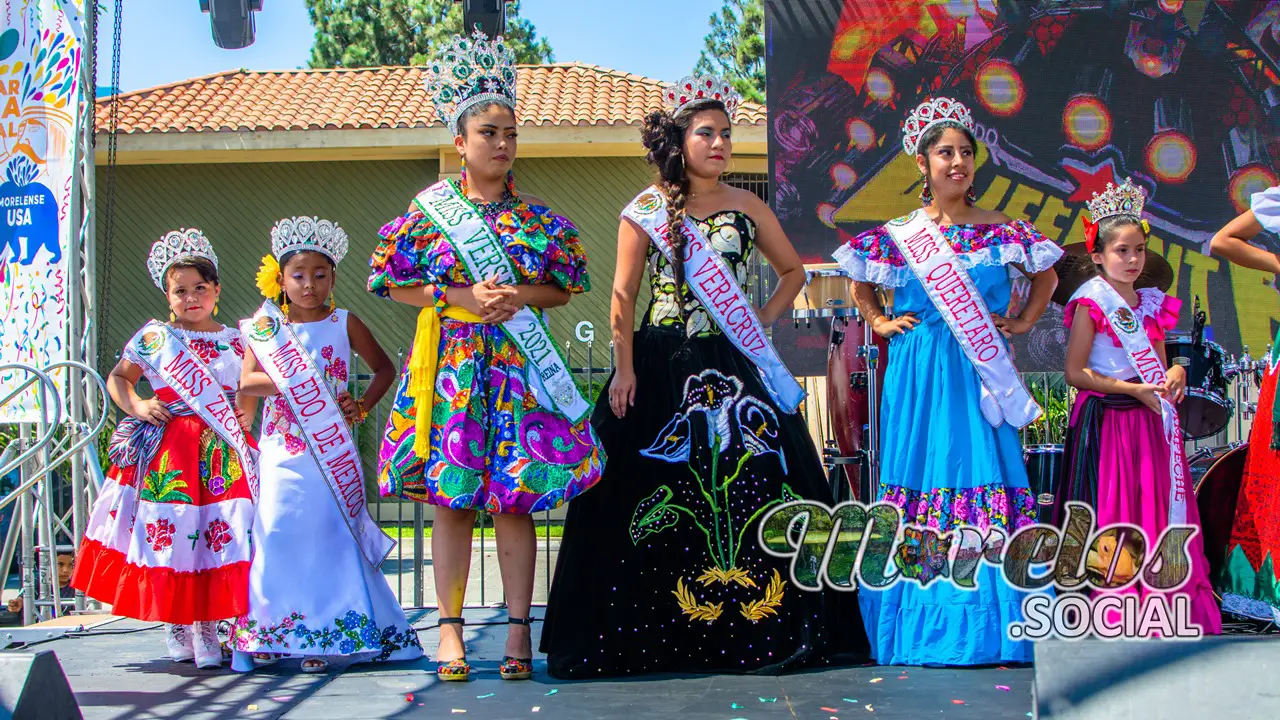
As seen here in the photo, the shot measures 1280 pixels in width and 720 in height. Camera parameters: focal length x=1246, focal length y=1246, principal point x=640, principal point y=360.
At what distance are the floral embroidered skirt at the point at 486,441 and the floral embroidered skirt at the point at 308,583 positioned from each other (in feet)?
1.39

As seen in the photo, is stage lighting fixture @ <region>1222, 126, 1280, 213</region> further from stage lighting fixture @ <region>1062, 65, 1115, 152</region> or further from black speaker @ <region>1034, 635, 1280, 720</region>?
black speaker @ <region>1034, 635, 1280, 720</region>

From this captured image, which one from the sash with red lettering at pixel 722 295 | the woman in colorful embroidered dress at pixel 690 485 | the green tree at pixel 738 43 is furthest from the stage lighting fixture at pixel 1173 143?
the green tree at pixel 738 43

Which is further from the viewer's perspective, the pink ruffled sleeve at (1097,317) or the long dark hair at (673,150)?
the pink ruffled sleeve at (1097,317)

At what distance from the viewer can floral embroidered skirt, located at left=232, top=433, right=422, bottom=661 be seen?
12.2ft

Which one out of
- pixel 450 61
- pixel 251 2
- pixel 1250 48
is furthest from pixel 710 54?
pixel 450 61

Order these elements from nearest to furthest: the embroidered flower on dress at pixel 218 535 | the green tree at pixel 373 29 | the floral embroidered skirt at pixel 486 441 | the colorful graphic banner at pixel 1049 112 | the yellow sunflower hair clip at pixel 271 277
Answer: the floral embroidered skirt at pixel 486 441 < the embroidered flower on dress at pixel 218 535 < the yellow sunflower hair clip at pixel 271 277 < the colorful graphic banner at pixel 1049 112 < the green tree at pixel 373 29

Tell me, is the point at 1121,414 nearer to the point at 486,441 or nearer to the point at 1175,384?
the point at 1175,384

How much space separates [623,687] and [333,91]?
10.7m

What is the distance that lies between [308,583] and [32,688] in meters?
1.39

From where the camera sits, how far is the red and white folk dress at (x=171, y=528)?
3805 millimetres

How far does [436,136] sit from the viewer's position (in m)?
10.9

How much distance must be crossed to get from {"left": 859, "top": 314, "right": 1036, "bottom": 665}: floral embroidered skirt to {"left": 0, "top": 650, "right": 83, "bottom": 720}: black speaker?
2114 mm

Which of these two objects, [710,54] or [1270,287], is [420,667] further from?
[710,54]

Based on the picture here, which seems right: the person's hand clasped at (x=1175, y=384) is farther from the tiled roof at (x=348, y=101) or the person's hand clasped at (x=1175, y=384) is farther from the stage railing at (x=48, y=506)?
the tiled roof at (x=348, y=101)
